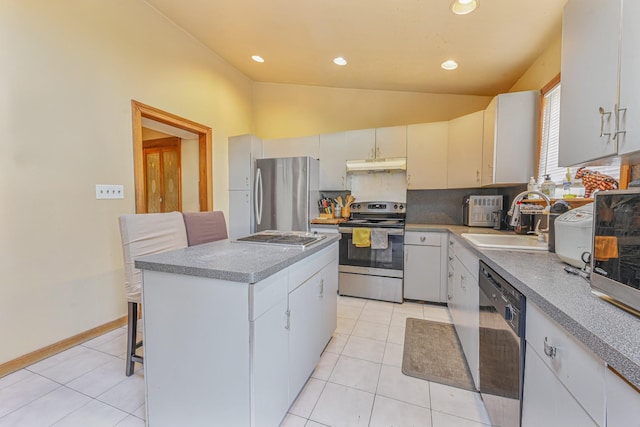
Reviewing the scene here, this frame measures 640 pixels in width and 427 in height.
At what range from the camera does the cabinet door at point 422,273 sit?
Answer: 2902 millimetres

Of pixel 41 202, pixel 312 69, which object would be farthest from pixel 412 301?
pixel 41 202

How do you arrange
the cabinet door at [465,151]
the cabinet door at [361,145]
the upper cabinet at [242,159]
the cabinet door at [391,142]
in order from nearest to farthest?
the cabinet door at [465,151] → the cabinet door at [391,142] → the cabinet door at [361,145] → the upper cabinet at [242,159]

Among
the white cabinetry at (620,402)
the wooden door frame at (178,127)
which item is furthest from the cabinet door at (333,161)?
the white cabinetry at (620,402)

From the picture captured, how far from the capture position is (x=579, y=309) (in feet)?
2.45

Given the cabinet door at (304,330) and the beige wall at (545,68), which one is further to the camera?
the beige wall at (545,68)

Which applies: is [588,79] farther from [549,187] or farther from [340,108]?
[340,108]

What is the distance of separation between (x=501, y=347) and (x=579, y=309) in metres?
0.57

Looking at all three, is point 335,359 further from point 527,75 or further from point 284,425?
point 527,75

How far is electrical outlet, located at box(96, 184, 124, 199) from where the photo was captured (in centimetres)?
229

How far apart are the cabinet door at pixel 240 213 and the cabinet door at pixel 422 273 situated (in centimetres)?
214

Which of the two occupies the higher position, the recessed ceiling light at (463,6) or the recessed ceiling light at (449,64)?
the recessed ceiling light at (449,64)

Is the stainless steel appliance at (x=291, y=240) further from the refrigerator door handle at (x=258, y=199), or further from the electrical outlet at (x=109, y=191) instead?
the refrigerator door handle at (x=258, y=199)

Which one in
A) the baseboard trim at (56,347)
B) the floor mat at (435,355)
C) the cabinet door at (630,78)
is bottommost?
the floor mat at (435,355)

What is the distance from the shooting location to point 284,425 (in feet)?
4.52
